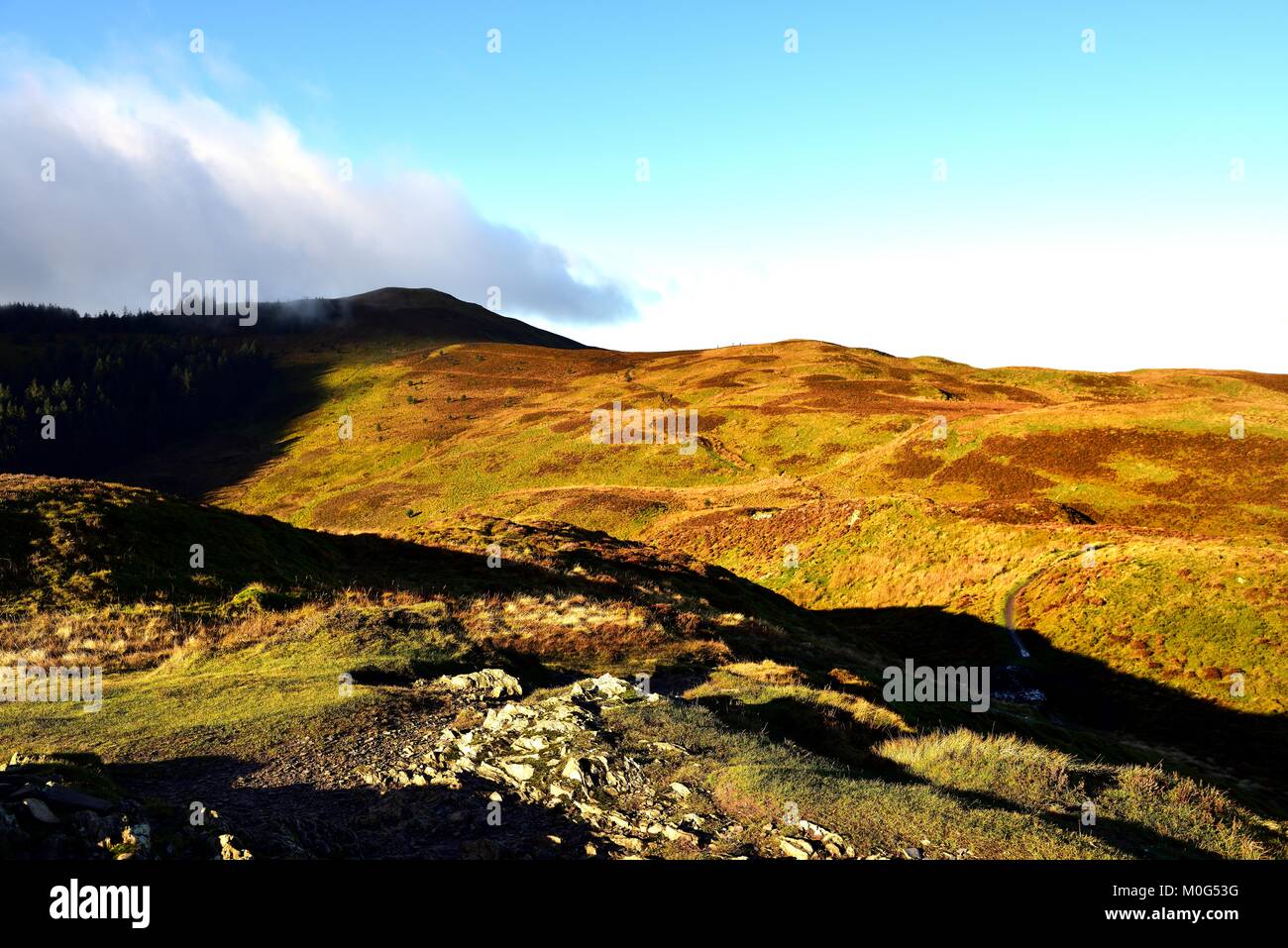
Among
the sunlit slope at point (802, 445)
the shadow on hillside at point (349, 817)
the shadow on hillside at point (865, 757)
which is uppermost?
the sunlit slope at point (802, 445)

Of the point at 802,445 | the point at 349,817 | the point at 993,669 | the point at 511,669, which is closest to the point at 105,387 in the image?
the point at 802,445

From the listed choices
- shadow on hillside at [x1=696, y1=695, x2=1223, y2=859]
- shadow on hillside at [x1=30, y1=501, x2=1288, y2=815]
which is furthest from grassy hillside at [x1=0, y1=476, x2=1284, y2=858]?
shadow on hillside at [x1=30, y1=501, x2=1288, y2=815]

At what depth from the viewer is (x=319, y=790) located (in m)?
11.0

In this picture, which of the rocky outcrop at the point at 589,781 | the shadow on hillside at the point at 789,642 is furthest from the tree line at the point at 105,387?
the rocky outcrop at the point at 589,781

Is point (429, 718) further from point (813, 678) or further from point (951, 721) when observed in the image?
point (951, 721)

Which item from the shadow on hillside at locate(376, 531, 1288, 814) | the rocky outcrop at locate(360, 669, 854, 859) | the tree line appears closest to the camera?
the rocky outcrop at locate(360, 669, 854, 859)

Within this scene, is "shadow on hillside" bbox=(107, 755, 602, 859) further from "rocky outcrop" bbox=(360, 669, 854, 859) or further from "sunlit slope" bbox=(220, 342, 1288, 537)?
"sunlit slope" bbox=(220, 342, 1288, 537)

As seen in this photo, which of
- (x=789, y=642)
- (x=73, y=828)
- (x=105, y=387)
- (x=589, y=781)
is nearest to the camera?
(x=73, y=828)

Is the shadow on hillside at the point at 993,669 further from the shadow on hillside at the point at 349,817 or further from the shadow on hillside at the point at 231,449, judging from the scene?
the shadow on hillside at the point at 231,449

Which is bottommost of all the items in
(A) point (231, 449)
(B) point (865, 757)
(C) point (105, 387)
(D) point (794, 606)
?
(D) point (794, 606)

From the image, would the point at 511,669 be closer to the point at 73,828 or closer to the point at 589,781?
the point at 589,781

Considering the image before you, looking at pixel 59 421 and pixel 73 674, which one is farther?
pixel 59 421
